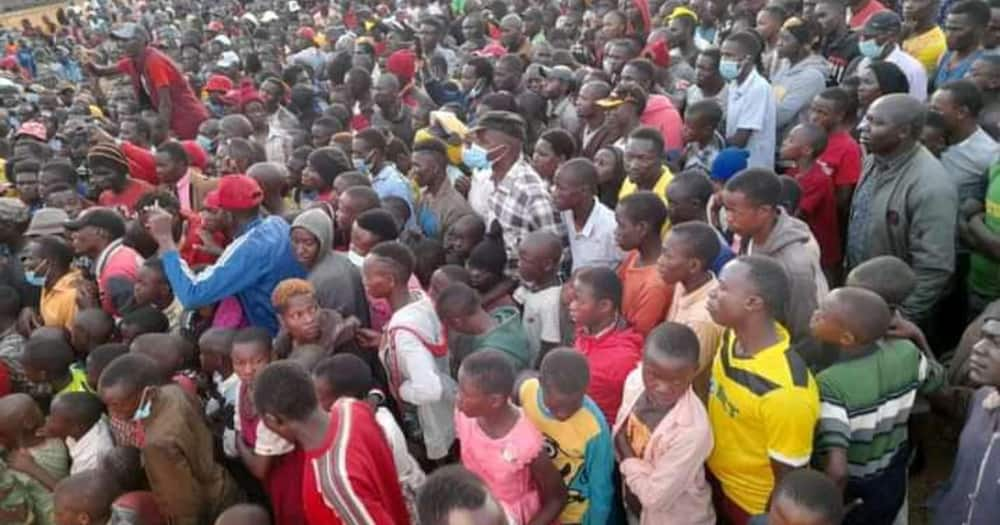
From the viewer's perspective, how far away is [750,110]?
18.3ft

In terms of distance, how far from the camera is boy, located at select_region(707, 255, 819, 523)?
2.59 metres

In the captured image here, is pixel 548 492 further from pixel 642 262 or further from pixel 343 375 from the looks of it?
pixel 642 262

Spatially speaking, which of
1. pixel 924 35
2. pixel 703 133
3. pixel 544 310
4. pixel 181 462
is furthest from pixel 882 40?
pixel 181 462

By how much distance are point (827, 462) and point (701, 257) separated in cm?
90

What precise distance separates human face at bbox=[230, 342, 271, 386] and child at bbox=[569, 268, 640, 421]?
4.18 feet

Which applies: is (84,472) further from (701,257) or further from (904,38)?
(904,38)

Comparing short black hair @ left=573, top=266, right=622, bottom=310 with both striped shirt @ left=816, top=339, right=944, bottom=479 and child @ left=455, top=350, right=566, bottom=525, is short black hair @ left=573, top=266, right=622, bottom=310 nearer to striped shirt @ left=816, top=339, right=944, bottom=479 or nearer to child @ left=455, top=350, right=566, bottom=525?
child @ left=455, top=350, right=566, bottom=525

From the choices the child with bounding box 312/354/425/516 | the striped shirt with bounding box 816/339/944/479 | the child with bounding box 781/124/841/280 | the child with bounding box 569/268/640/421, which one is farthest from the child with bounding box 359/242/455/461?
the child with bounding box 781/124/841/280

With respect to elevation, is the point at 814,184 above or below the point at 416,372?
above

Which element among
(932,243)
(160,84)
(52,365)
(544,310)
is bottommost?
(160,84)

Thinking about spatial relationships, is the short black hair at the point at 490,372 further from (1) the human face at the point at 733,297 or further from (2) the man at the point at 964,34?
(2) the man at the point at 964,34

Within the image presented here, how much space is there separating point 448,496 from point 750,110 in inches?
166

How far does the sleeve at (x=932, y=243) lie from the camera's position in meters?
3.80

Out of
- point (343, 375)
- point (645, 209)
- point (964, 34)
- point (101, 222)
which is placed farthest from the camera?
point (964, 34)
